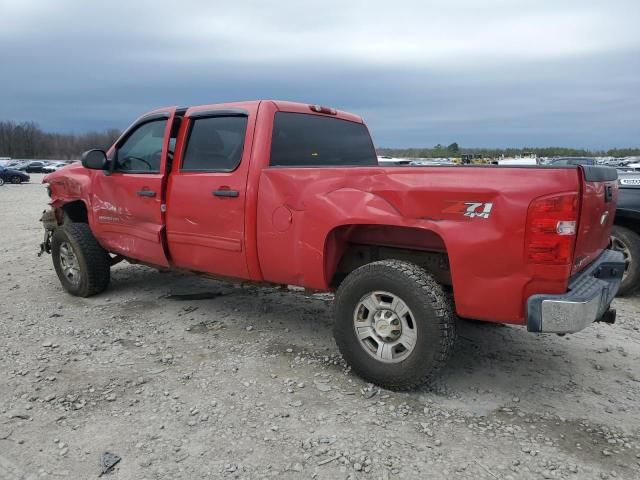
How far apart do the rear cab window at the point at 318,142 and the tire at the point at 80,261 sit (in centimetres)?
264

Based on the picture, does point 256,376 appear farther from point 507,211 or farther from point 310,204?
point 507,211

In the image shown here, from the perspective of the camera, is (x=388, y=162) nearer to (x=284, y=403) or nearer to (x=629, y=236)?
(x=629, y=236)

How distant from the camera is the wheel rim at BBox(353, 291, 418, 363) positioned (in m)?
3.32

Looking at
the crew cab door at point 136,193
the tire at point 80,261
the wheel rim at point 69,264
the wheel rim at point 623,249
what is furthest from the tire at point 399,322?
the wheel rim at point 69,264

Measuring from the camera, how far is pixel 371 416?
314 centimetres

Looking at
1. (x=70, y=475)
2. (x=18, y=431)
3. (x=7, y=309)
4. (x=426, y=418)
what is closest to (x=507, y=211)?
(x=426, y=418)

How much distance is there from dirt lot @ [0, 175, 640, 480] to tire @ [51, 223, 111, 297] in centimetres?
51

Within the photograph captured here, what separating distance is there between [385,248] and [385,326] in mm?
668

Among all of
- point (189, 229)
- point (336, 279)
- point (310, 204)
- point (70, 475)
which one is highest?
point (310, 204)

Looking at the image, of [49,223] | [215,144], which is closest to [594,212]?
[215,144]

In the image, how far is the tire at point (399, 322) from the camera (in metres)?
3.17

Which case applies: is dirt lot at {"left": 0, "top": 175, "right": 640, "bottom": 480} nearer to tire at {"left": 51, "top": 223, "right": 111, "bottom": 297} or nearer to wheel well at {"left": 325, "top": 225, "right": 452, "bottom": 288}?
tire at {"left": 51, "top": 223, "right": 111, "bottom": 297}

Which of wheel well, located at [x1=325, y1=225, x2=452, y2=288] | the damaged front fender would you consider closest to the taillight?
wheel well, located at [x1=325, y1=225, x2=452, y2=288]

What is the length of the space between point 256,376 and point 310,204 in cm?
128
